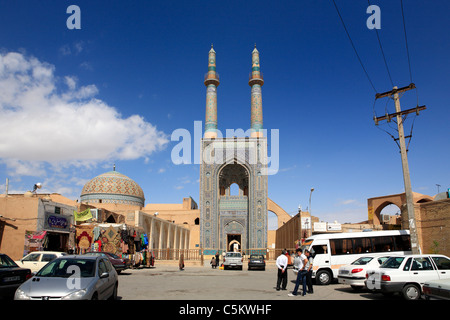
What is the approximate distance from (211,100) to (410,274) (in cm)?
3244

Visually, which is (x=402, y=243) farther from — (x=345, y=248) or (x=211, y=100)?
(x=211, y=100)

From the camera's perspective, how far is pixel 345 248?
1427 cm

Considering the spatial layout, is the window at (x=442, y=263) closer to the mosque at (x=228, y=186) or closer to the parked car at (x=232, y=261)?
the parked car at (x=232, y=261)

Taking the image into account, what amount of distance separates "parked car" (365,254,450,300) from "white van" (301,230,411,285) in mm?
4121

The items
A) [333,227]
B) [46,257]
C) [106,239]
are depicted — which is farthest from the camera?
[333,227]

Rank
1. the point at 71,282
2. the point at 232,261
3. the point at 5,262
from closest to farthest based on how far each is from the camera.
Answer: the point at 71,282
the point at 5,262
the point at 232,261

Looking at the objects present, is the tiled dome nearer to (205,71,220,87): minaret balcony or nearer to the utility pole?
(205,71,220,87): minaret balcony

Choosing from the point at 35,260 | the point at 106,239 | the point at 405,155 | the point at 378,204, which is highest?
the point at 378,204

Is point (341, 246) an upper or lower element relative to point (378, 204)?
lower

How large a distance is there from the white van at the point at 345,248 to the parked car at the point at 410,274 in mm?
4121

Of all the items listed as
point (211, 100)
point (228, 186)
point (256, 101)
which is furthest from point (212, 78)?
point (228, 186)

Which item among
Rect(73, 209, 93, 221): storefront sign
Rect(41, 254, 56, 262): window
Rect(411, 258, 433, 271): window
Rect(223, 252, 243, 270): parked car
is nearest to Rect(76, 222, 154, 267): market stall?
Rect(73, 209, 93, 221): storefront sign

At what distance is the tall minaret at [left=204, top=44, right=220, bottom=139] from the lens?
39.3 meters
